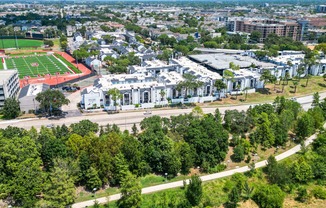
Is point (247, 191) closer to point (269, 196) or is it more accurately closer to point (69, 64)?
point (269, 196)

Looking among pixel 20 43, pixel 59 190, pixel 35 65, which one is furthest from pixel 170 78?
pixel 20 43

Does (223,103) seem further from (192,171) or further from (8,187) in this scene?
(8,187)

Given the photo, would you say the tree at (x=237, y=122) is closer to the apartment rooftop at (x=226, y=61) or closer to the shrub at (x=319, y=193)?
the shrub at (x=319, y=193)

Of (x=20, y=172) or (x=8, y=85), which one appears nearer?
(x=20, y=172)

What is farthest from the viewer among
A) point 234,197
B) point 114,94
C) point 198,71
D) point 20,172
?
point 198,71

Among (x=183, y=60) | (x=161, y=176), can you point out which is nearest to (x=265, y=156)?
(x=161, y=176)

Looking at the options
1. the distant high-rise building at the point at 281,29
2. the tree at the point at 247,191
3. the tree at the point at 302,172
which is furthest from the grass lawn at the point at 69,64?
the distant high-rise building at the point at 281,29
